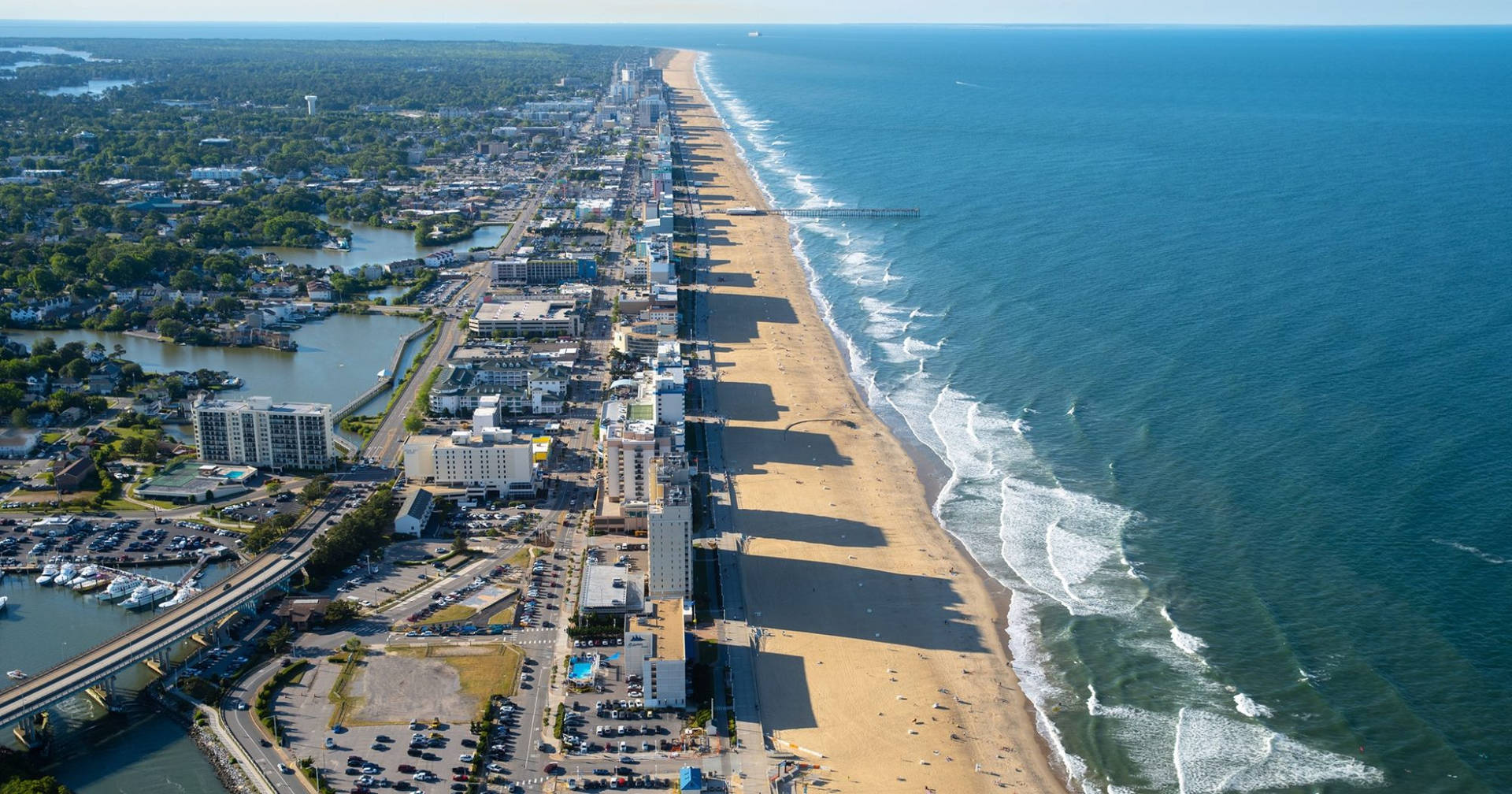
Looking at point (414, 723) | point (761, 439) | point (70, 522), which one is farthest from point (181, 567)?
point (761, 439)

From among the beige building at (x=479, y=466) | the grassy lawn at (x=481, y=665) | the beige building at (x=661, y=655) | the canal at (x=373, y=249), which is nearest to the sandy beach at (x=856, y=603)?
the beige building at (x=661, y=655)

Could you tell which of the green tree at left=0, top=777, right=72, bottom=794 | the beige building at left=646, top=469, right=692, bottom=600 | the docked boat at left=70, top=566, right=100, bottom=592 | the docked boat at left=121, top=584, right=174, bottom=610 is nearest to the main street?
the docked boat at left=121, top=584, right=174, bottom=610

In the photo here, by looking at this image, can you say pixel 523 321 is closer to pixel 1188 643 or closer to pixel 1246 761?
pixel 1188 643

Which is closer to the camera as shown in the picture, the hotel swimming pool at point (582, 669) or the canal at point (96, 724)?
the canal at point (96, 724)

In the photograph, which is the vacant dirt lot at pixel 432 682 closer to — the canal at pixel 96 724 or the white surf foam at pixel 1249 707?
the canal at pixel 96 724

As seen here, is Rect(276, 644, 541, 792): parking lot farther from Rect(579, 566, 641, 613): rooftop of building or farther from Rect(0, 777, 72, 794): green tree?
Rect(0, 777, 72, 794): green tree

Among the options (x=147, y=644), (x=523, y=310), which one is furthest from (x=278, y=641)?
(x=523, y=310)

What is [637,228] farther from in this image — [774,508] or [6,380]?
[774,508]
